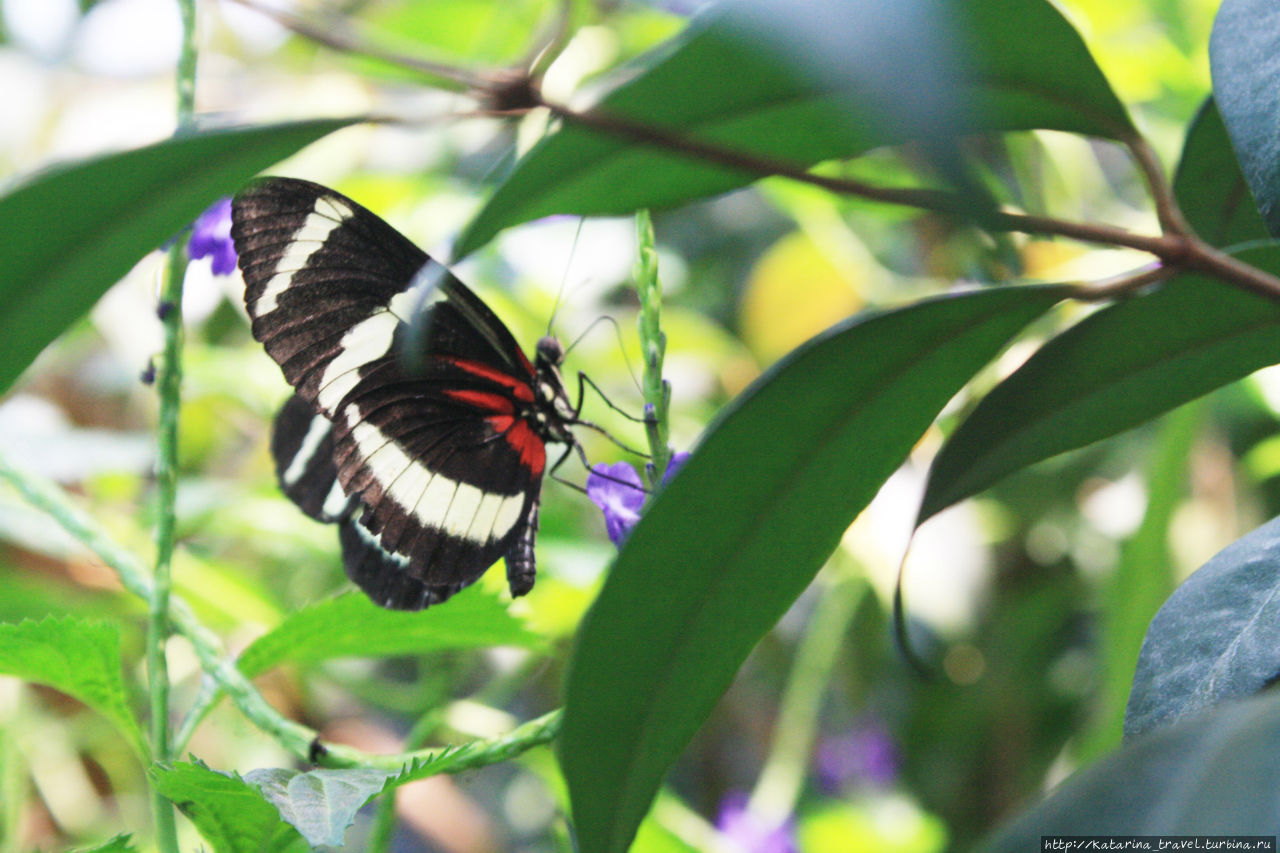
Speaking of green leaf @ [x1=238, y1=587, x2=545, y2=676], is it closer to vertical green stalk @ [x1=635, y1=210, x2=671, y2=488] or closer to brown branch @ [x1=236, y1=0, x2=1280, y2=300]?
vertical green stalk @ [x1=635, y1=210, x2=671, y2=488]

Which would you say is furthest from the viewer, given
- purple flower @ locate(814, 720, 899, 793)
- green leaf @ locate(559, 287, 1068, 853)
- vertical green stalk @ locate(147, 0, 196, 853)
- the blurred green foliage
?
purple flower @ locate(814, 720, 899, 793)

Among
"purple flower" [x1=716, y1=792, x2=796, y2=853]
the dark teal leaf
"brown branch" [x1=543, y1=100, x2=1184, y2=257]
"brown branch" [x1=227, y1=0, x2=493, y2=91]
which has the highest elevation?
"brown branch" [x1=227, y1=0, x2=493, y2=91]

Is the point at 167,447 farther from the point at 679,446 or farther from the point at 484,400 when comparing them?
the point at 679,446

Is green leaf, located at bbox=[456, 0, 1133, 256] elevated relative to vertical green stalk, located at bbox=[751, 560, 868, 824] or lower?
elevated

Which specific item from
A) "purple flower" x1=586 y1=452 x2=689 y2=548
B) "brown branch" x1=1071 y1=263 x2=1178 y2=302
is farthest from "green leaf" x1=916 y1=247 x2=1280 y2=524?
"purple flower" x1=586 y1=452 x2=689 y2=548

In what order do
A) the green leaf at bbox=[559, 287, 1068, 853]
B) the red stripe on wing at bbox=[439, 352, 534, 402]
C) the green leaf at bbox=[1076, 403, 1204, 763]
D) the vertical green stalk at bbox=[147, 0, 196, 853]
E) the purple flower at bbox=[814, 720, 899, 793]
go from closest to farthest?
the green leaf at bbox=[559, 287, 1068, 853] < the vertical green stalk at bbox=[147, 0, 196, 853] < the red stripe on wing at bbox=[439, 352, 534, 402] < the green leaf at bbox=[1076, 403, 1204, 763] < the purple flower at bbox=[814, 720, 899, 793]

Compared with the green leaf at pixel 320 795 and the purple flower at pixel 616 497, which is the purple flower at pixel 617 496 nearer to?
the purple flower at pixel 616 497

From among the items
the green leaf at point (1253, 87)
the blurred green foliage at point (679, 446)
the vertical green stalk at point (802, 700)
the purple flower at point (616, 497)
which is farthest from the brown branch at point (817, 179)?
the vertical green stalk at point (802, 700)
